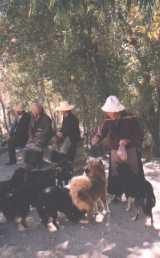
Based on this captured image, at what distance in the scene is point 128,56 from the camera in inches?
505

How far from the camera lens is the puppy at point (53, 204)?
6694 mm

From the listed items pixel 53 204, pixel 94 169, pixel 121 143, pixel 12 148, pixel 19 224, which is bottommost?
pixel 12 148

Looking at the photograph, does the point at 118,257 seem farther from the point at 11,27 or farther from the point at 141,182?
the point at 11,27

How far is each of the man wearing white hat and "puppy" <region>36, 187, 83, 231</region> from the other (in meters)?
1.83

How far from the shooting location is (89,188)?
6.70m

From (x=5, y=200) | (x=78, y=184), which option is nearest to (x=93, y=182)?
(x=78, y=184)

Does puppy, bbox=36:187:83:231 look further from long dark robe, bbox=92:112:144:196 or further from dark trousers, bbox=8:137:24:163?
dark trousers, bbox=8:137:24:163

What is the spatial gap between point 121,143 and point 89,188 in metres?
0.90

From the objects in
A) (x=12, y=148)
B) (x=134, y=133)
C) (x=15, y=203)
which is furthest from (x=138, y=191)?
(x=12, y=148)

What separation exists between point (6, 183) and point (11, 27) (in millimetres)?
6130

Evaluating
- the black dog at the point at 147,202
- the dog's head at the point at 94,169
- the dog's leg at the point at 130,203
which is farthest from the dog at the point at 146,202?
the dog's head at the point at 94,169

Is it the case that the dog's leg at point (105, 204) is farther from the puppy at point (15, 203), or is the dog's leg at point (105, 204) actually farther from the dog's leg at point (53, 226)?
the puppy at point (15, 203)

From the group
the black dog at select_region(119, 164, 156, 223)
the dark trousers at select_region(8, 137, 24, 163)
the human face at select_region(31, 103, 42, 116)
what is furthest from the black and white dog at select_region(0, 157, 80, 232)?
the dark trousers at select_region(8, 137, 24, 163)

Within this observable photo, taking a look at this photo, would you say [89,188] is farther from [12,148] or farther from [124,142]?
[12,148]
